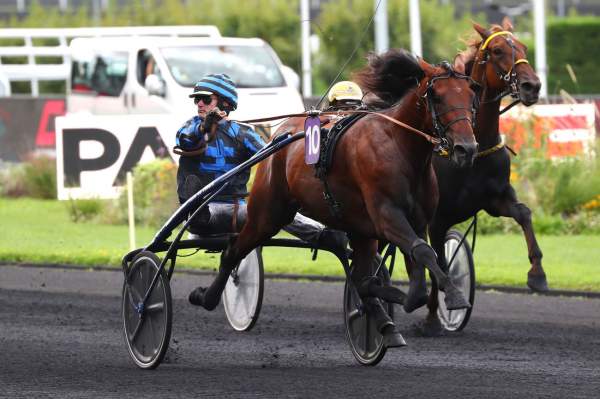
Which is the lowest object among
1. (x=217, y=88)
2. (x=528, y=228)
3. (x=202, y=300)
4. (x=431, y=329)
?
(x=431, y=329)

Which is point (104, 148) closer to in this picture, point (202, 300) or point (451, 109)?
point (202, 300)

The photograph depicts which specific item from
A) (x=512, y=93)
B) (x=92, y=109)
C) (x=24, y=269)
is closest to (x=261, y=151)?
(x=512, y=93)

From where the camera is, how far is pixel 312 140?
791cm

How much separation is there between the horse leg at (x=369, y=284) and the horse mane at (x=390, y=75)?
0.80m

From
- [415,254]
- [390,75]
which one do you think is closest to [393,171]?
[415,254]

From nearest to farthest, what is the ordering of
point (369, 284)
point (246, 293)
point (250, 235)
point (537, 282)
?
point (369, 284)
point (250, 235)
point (537, 282)
point (246, 293)

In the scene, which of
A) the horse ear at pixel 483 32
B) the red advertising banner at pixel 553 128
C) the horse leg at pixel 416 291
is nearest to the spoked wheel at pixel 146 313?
the horse leg at pixel 416 291

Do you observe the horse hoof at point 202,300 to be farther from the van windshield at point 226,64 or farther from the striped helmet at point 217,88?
the van windshield at point 226,64

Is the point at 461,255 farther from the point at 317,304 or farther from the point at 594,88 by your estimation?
the point at 594,88

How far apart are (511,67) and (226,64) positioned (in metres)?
10.3

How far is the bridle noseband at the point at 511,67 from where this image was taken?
9.16 metres

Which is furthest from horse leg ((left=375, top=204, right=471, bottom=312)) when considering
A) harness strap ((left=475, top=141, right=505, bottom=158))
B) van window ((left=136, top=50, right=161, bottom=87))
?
van window ((left=136, top=50, right=161, bottom=87))

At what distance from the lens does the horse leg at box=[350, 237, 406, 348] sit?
25.1 feet

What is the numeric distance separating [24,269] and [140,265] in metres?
5.40
